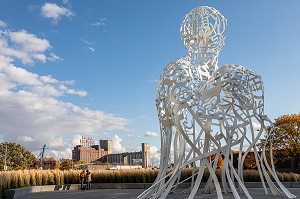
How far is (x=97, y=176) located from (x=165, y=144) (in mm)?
Result: 8971

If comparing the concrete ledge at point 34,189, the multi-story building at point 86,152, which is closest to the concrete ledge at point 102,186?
the concrete ledge at point 34,189

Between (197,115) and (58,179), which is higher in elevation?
(197,115)

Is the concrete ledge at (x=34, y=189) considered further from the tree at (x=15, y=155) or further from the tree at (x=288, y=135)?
the tree at (x=15, y=155)

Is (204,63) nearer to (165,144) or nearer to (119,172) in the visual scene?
(165,144)

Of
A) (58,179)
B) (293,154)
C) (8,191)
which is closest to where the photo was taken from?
(8,191)

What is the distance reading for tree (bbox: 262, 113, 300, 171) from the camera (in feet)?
90.9

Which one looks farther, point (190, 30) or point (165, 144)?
point (190, 30)

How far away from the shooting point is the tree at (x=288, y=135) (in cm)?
2770

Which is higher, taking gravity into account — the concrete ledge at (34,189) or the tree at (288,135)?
the tree at (288,135)

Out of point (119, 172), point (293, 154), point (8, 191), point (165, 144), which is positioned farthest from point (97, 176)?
point (293, 154)

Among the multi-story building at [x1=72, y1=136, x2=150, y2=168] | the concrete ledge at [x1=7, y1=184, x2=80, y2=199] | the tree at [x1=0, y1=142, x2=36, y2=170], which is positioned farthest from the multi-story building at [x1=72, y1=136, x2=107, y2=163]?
the concrete ledge at [x1=7, y1=184, x2=80, y2=199]

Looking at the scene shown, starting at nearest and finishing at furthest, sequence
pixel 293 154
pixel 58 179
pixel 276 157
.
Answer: pixel 58 179 < pixel 293 154 < pixel 276 157

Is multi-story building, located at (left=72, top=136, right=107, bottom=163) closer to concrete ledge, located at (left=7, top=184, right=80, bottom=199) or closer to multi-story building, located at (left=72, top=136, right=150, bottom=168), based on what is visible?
multi-story building, located at (left=72, top=136, right=150, bottom=168)

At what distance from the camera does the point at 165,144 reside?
34.1 ft
